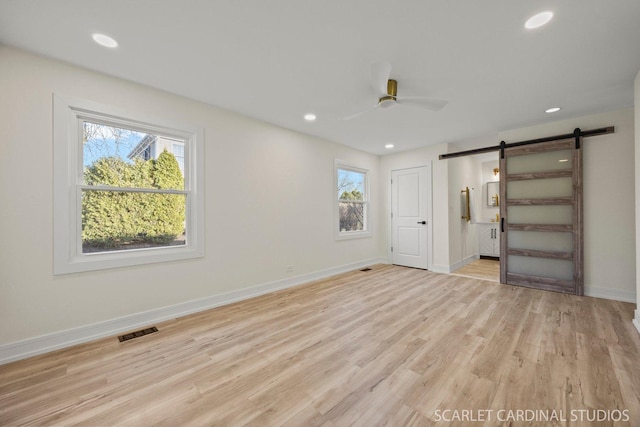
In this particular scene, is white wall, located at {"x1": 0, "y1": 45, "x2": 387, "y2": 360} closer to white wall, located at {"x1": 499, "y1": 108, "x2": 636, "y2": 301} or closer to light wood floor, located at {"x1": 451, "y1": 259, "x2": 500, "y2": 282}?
light wood floor, located at {"x1": 451, "y1": 259, "x2": 500, "y2": 282}

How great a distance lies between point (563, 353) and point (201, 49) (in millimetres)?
4042

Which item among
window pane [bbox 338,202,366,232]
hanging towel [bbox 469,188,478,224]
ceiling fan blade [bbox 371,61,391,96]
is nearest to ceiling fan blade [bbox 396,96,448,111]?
ceiling fan blade [bbox 371,61,391,96]

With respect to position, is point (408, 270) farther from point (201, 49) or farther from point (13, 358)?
point (13, 358)

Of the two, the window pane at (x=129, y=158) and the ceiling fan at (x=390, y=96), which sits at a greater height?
the ceiling fan at (x=390, y=96)

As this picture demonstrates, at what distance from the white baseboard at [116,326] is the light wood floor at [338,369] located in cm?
9

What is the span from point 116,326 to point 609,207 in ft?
20.8

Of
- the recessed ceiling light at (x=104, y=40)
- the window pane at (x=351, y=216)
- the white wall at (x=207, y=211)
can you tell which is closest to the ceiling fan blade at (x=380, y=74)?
the white wall at (x=207, y=211)

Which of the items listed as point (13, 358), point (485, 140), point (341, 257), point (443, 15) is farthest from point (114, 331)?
point (485, 140)

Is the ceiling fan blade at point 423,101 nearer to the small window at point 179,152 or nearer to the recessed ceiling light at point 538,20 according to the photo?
the recessed ceiling light at point 538,20

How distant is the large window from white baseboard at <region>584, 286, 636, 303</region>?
3.57 m

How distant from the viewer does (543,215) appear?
13.1 ft

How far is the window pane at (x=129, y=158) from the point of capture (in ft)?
8.26

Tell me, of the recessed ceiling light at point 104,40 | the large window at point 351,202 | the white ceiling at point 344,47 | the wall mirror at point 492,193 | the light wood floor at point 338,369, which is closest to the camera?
the light wood floor at point 338,369

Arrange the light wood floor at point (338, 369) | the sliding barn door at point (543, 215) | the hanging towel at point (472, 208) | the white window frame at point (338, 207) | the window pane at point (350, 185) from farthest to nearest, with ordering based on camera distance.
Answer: the hanging towel at point (472, 208), the window pane at point (350, 185), the white window frame at point (338, 207), the sliding barn door at point (543, 215), the light wood floor at point (338, 369)
